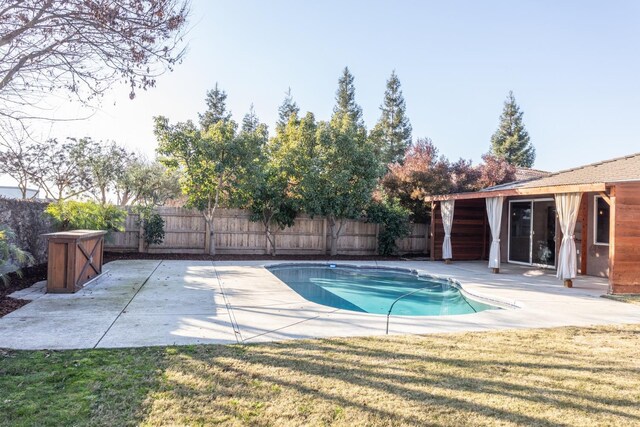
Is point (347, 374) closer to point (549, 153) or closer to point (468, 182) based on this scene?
point (468, 182)

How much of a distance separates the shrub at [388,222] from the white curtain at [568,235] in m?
6.37

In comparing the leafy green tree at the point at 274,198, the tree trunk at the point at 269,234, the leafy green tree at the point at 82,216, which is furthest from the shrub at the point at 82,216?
the tree trunk at the point at 269,234

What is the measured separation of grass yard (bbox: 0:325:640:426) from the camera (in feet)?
9.13

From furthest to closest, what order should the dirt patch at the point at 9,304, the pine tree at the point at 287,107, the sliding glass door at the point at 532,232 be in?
the pine tree at the point at 287,107
the sliding glass door at the point at 532,232
the dirt patch at the point at 9,304

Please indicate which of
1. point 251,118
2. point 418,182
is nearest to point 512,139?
point 251,118

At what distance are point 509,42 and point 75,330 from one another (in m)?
14.9

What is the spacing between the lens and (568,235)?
30.5 feet

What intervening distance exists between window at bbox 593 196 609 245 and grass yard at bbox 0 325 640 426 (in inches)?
279

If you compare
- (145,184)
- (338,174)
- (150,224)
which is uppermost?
(145,184)

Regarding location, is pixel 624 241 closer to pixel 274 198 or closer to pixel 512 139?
pixel 274 198

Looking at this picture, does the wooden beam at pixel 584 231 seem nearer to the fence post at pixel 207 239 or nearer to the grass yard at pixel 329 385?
the grass yard at pixel 329 385

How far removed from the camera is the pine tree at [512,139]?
3991 centimetres

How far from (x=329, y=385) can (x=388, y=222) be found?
484 inches

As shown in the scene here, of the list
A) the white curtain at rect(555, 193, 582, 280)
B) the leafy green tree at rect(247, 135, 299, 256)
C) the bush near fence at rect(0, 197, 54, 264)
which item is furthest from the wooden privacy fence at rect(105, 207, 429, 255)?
the white curtain at rect(555, 193, 582, 280)
